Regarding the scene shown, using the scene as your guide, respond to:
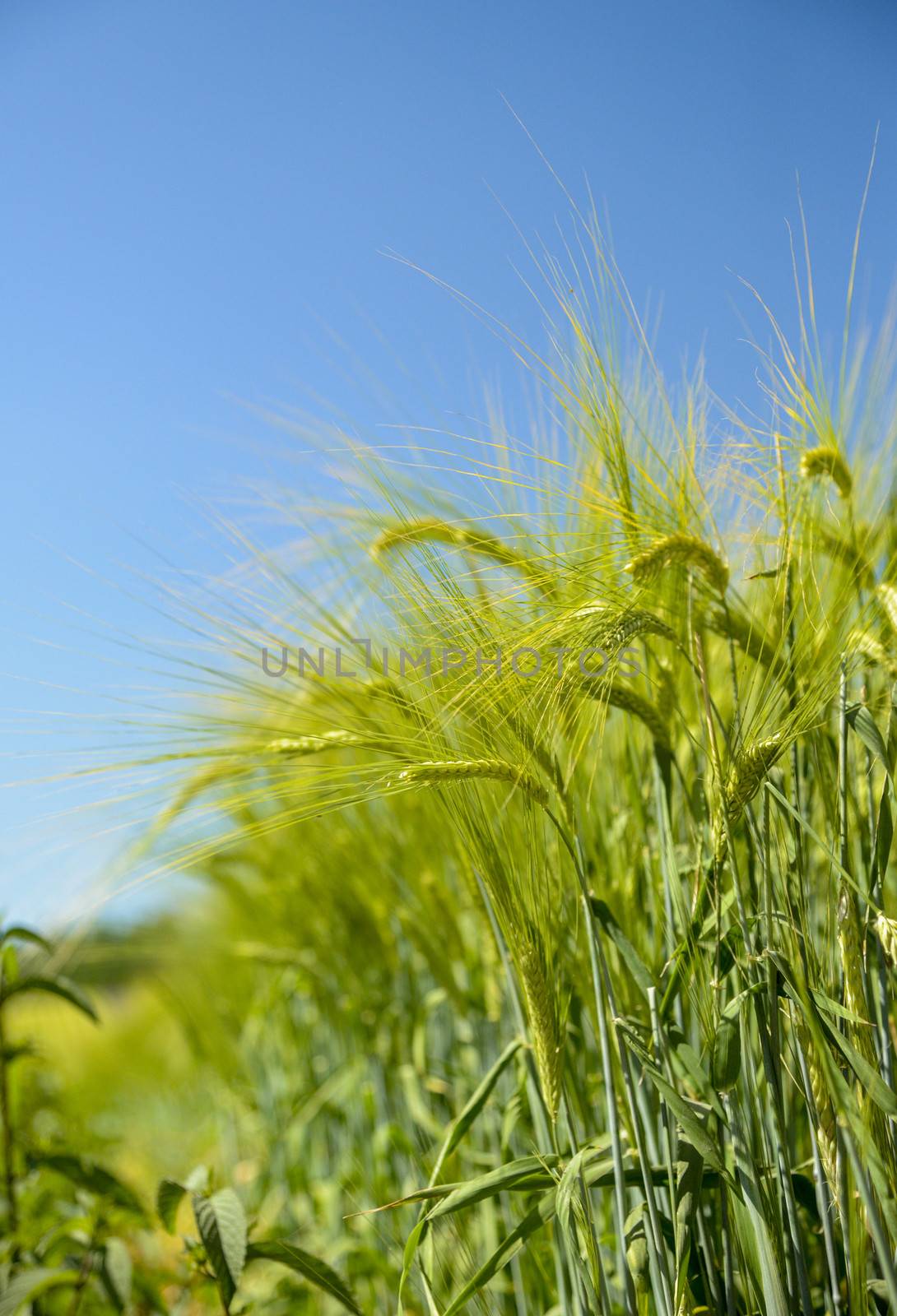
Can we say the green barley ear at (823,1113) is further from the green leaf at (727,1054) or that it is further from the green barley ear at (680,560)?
the green barley ear at (680,560)

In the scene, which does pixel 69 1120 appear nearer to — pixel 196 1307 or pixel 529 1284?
pixel 196 1307

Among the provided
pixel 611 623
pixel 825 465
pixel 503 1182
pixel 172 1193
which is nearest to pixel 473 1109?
pixel 503 1182

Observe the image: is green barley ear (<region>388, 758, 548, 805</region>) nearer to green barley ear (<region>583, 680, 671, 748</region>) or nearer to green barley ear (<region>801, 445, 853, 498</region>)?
green barley ear (<region>583, 680, 671, 748</region>)

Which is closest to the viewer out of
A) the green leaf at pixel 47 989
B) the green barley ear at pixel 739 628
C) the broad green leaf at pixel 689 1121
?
the broad green leaf at pixel 689 1121

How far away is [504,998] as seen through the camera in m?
1.14

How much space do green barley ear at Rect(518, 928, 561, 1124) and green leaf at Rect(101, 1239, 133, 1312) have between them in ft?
1.62

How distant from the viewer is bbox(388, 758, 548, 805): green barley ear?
25.9 inches

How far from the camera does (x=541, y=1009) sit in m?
0.71

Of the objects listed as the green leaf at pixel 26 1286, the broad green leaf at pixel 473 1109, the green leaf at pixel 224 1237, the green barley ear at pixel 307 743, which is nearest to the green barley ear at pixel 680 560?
the green barley ear at pixel 307 743

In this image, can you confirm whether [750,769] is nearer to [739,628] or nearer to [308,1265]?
[739,628]

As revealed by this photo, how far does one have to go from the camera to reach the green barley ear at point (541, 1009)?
0.71 m

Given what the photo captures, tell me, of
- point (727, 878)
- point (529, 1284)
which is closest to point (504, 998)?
point (529, 1284)

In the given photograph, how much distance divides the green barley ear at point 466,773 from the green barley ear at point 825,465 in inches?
14.6

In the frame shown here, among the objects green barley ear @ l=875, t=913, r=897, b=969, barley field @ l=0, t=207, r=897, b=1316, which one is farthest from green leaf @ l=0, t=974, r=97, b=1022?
green barley ear @ l=875, t=913, r=897, b=969
